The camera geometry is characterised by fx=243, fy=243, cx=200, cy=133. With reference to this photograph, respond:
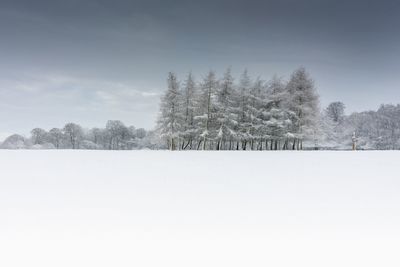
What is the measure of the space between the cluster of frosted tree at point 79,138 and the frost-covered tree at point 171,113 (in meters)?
23.0

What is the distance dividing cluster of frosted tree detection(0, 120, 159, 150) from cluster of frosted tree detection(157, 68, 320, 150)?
23505mm

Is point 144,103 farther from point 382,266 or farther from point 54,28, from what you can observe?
point 382,266

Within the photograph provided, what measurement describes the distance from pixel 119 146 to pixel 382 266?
75184 mm

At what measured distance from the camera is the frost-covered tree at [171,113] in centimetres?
3509

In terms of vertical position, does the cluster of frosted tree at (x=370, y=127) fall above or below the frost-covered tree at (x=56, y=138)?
above

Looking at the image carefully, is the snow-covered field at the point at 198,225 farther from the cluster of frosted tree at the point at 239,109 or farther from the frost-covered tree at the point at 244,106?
the frost-covered tree at the point at 244,106

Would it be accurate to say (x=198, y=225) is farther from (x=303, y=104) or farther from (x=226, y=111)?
(x=303, y=104)

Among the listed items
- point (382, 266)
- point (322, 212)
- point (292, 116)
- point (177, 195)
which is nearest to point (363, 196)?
point (322, 212)

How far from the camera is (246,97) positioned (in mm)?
35969

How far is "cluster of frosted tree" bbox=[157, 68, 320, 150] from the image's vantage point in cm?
3366

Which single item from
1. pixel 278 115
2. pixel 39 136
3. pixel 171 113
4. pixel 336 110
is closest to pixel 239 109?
pixel 278 115

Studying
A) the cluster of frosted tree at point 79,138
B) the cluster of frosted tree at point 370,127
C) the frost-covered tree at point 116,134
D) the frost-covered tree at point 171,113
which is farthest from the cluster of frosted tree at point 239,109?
the frost-covered tree at point 116,134

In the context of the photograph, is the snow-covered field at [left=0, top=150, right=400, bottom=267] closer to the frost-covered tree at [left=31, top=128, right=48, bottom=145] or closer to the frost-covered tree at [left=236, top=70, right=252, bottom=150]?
the frost-covered tree at [left=236, top=70, right=252, bottom=150]

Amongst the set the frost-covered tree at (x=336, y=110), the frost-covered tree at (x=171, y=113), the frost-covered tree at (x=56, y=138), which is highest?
the frost-covered tree at (x=336, y=110)
